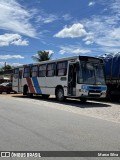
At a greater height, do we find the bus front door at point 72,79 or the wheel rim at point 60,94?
the bus front door at point 72,79

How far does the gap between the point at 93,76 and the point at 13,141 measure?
40.8 feet

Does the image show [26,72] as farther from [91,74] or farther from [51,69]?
[91,74]

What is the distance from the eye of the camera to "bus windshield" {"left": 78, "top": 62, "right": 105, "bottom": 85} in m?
19.6

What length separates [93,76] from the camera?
20.0 meters

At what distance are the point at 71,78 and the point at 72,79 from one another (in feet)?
0.46

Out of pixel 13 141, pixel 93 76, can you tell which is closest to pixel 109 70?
pixel 93 76

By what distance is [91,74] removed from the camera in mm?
20016

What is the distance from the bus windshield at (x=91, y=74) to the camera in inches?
773

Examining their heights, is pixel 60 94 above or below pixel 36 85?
below

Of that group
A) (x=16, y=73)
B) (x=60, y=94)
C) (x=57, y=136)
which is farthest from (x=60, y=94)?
(x=57, y=136)

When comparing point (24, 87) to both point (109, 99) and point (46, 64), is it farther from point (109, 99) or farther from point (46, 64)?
point (109, 99)

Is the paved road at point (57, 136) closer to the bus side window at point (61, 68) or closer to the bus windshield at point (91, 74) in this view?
the bus windshield at point (91, 74)

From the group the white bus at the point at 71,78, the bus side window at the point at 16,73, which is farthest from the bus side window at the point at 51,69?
the bus side window at the point at 16,73

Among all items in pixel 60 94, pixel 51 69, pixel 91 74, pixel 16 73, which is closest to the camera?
pixel 91 74
